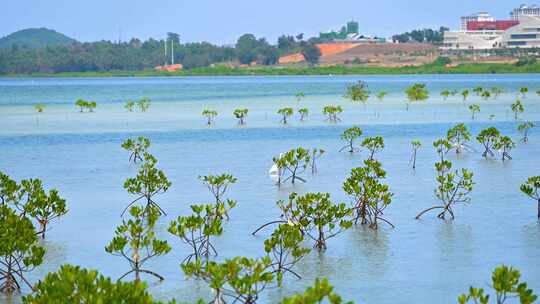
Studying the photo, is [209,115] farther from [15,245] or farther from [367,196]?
[15,245]

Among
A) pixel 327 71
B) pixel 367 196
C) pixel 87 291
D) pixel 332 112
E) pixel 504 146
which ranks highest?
pixel 87 291

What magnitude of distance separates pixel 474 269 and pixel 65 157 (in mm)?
17757

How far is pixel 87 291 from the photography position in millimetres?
8250

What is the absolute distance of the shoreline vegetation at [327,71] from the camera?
5989 inches

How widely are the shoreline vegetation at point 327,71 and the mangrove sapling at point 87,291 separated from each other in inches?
5714

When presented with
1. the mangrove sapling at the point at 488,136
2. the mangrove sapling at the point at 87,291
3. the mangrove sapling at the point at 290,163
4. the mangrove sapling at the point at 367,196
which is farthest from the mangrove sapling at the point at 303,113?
the mangrove sapling at the point at 87,291

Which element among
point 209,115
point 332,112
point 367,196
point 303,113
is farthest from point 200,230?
point 303,113

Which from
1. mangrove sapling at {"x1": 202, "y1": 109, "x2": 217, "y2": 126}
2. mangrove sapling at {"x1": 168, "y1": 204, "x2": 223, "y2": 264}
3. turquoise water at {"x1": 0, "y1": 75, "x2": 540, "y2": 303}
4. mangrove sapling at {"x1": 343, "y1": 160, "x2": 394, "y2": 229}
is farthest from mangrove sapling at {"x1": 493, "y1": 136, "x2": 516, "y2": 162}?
mangrove sapling at {"x1": 202, "y1": 109, "x2": 217, "y2": 126}

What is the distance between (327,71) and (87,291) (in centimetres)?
16189

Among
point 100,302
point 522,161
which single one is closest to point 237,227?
point 100,302

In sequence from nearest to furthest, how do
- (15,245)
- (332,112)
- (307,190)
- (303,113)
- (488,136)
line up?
(15,245) < (307,190) < (488,136) < (332,112) < (303,113)

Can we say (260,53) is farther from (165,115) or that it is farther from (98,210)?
(98,210)

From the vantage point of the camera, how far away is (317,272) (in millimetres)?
13008

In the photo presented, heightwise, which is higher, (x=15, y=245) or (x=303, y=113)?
(x=15, y=245)
